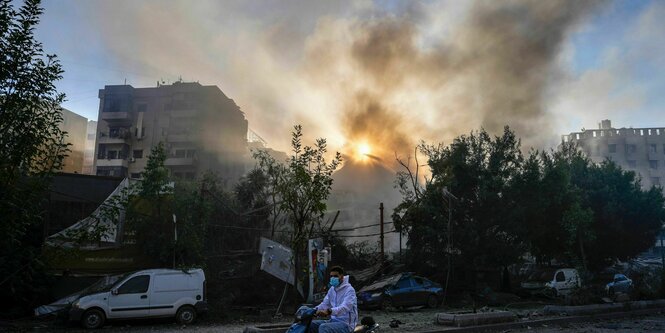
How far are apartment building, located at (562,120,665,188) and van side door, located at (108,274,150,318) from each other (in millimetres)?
80843

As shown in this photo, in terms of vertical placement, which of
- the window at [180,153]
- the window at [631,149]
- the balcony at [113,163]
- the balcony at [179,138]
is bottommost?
the balcony at [113,163]

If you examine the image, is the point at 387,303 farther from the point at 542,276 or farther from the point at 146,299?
the point at 542,276

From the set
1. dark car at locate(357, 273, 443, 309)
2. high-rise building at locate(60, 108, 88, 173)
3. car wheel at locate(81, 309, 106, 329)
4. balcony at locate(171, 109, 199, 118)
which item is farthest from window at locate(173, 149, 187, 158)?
car wheel at locate(81, 309, 106, 329)

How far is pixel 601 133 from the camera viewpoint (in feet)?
277

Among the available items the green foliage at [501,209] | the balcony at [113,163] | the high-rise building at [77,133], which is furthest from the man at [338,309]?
the balcony at [113,163]

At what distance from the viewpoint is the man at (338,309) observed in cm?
687

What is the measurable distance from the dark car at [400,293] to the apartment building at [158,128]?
41.6 meters

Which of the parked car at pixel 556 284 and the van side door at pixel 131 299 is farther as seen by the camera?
the parked car at pixel 556 284

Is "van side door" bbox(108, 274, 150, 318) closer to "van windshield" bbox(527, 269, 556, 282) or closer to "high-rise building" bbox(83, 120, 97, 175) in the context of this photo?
"van windshield" bbox(527, 269, 556, 282)

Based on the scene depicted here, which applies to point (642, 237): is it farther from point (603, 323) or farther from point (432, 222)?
point (603, 323)

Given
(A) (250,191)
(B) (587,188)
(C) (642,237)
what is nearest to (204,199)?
(A) (250,191)

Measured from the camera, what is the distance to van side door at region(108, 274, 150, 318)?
46.8 feet

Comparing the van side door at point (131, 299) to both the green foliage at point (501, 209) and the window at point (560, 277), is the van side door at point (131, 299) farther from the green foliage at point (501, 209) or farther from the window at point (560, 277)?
the window at point (560, 277)

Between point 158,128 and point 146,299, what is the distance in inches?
1936
